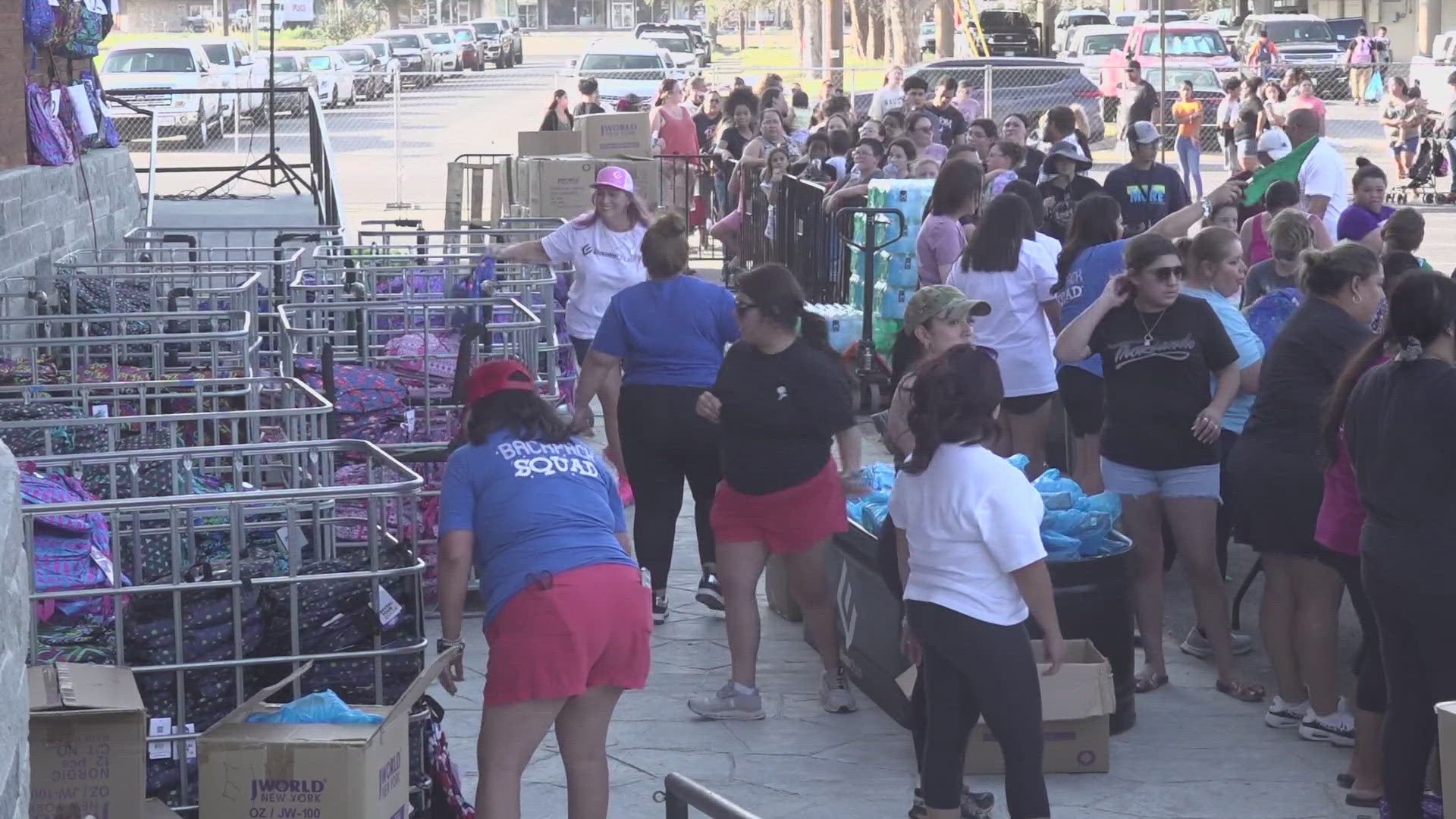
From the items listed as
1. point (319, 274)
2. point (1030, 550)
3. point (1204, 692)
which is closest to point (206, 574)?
point (1030, 550)

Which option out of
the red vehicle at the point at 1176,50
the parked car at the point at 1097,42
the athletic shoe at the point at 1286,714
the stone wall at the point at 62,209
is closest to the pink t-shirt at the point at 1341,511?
the athletic shoe at the point at 1286,714

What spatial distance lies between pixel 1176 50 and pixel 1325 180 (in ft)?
80.5

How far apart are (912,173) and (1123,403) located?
6.28 m

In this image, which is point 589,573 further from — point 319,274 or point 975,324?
point 319,274

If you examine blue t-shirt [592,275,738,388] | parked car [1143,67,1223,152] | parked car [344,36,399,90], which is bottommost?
blue t-shirt [592,275,738,388]

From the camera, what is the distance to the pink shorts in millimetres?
4414

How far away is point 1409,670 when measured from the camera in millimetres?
4914

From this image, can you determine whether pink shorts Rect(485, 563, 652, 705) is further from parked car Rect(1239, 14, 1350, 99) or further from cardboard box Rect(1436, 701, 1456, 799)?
parked car Rect(1239, 14, 1350, 99)

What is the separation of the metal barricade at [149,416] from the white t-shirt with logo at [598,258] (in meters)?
2.02

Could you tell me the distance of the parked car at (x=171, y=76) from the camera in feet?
95.7

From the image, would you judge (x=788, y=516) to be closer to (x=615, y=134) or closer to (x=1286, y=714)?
(x=1286, y=714)

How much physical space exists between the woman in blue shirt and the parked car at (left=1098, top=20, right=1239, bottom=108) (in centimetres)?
2667

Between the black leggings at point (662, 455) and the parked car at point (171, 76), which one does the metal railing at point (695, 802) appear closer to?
the black leggings at point (662, 455)

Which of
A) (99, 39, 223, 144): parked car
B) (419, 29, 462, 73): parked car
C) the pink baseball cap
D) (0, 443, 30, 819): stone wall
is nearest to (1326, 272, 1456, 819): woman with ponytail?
(0, 443, 30, 819): stone wall
